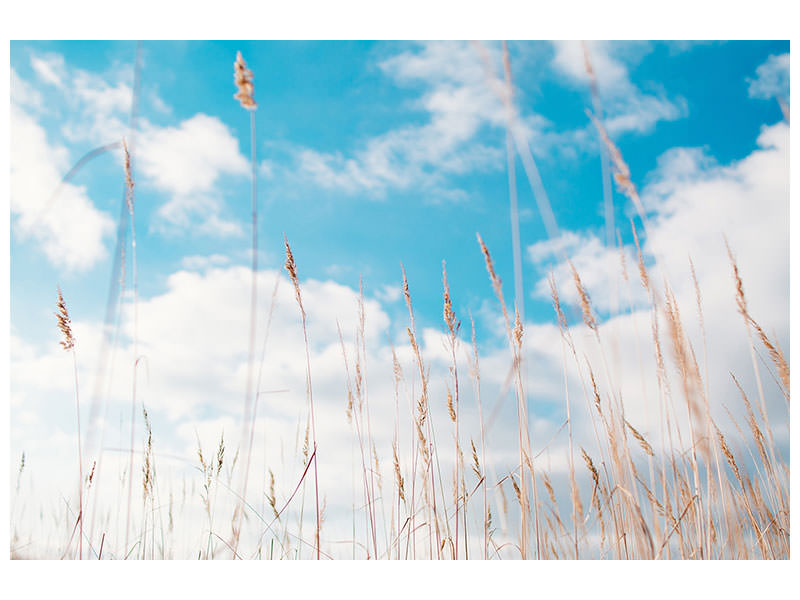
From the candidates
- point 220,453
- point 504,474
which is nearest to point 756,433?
point 504,474

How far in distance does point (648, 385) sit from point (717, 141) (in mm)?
948

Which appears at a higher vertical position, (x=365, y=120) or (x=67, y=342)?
(x=365, y=120)

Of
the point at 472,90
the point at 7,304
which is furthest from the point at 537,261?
the point at 7,304

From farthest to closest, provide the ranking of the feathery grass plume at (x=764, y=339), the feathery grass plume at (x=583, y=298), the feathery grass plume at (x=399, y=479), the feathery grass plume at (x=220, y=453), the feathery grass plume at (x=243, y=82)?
the feathery grass plume at (x=220, y=453) → the feathery grass plume at (x=399, y=479) → the feathery grass plume at (x=764, y=339) → the feathery grass plume at (x=583, y=298) → the feathery grass plume at (x=243, y=82)

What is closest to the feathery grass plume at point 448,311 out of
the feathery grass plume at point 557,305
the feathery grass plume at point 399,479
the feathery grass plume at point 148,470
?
the feathery grass plume at point 557,305

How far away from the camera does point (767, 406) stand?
1.83 metres

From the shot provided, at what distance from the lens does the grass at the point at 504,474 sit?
5.32 feet

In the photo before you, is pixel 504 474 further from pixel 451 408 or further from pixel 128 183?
pixel 128 183

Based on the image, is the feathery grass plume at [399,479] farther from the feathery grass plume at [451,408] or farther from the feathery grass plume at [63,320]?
the feathery grass plume at [63,320]

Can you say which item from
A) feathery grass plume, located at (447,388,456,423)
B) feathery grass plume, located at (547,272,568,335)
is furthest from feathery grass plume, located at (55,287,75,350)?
feathery grass plume, located at (547,272,568,335)

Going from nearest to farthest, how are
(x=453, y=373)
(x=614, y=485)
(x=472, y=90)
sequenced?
(x=614, y=485), (x=453, y=373), (x=472, y=90)

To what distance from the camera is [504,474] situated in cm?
175

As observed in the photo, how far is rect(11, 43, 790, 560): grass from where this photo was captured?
5.32ft
